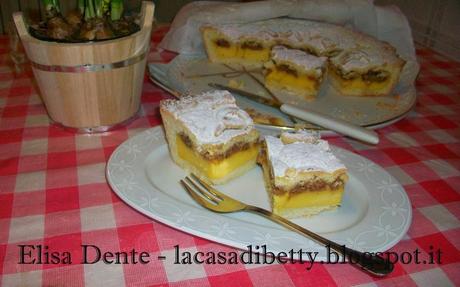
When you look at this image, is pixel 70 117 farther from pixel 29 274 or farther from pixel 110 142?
pixel 29 274

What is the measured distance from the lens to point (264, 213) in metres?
1.00

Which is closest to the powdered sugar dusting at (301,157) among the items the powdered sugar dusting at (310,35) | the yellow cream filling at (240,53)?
the powdered sugar dusting at (310,35)

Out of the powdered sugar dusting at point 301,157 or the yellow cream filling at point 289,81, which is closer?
the powdered sugar dusting at point 301,157

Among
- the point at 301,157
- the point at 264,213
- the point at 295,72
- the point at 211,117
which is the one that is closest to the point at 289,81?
the point at 295,72

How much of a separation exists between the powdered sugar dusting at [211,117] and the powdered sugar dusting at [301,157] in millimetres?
116

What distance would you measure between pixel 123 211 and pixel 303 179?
1.51ft

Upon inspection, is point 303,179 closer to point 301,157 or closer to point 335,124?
point 301,157

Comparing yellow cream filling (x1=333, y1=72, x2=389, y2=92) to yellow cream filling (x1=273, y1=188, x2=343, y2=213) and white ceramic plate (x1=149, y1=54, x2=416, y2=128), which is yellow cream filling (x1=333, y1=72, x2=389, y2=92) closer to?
white ceramic plate (x1=149, y1=54, x2=416, y2=128)

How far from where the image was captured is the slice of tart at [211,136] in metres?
1.14

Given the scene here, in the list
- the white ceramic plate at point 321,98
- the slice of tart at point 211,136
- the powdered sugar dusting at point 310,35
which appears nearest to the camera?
the slice of tart at point 211,136

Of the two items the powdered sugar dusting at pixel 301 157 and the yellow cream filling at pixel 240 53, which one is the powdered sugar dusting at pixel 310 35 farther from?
the powdered sugar dusting at pixel 301 157

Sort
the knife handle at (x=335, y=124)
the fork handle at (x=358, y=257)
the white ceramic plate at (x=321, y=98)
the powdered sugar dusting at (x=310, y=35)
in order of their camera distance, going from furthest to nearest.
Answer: the powdered sugar dusting at (x=310, y=35) < the white ceramic plate at (x=321, y=98) < the knife handle at (x=335, y=124) < the fork handle at (x=358, y=257)

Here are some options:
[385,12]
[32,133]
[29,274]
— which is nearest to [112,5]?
[32,133]

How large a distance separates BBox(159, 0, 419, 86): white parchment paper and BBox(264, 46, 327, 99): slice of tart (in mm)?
351
